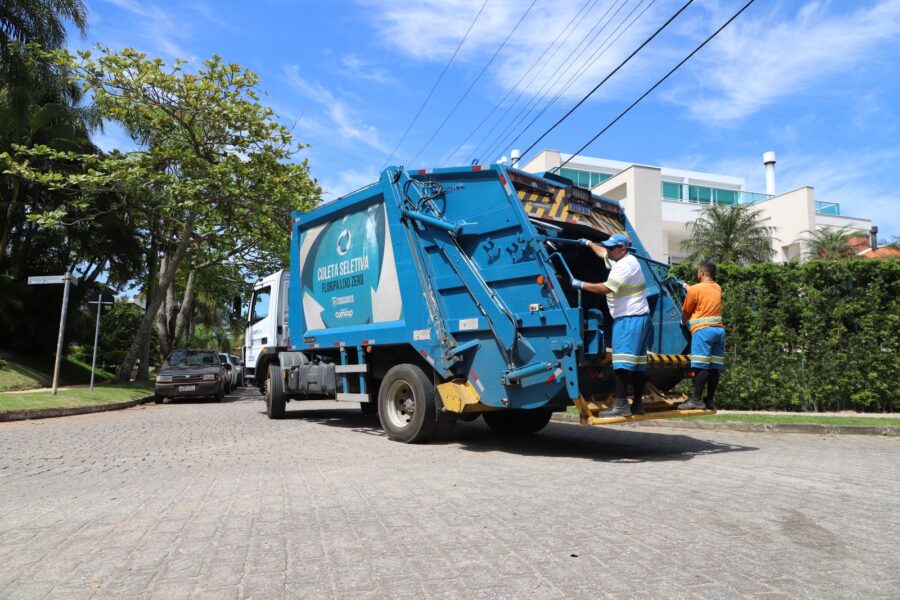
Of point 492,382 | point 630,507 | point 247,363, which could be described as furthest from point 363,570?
point 247,363

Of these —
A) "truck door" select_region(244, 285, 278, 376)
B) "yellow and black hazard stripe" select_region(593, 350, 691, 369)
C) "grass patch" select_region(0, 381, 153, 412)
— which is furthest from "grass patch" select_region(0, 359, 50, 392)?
"yellow and black hazard stripe" select_region(593, 350, 691, 369)

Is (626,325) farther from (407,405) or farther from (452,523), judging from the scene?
(452,523)

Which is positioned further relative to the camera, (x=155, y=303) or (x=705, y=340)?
(x=155, y=303)

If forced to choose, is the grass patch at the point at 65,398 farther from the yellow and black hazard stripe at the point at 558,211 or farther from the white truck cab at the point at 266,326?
the yellow and black hazard stripe at the point at 558,211

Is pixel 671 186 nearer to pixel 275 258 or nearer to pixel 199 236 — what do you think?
pixel 275 258

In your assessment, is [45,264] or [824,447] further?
[45,264]

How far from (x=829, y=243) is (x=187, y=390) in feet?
109

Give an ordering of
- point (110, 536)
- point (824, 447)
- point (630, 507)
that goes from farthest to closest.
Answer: point (824, 447)
point (630, 507)
point (110, 536)

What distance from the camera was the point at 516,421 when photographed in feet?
30.4

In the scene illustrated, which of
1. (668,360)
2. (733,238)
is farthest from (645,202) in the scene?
(668,360)

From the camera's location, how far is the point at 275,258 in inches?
1004

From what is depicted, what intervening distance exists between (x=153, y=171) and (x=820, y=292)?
56.9 feet

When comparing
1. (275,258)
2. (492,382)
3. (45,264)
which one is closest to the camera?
(492,382)

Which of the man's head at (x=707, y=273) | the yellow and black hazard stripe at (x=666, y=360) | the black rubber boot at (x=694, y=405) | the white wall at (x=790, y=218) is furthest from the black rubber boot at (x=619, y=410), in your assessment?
the white wall at (x=790, y=218)
